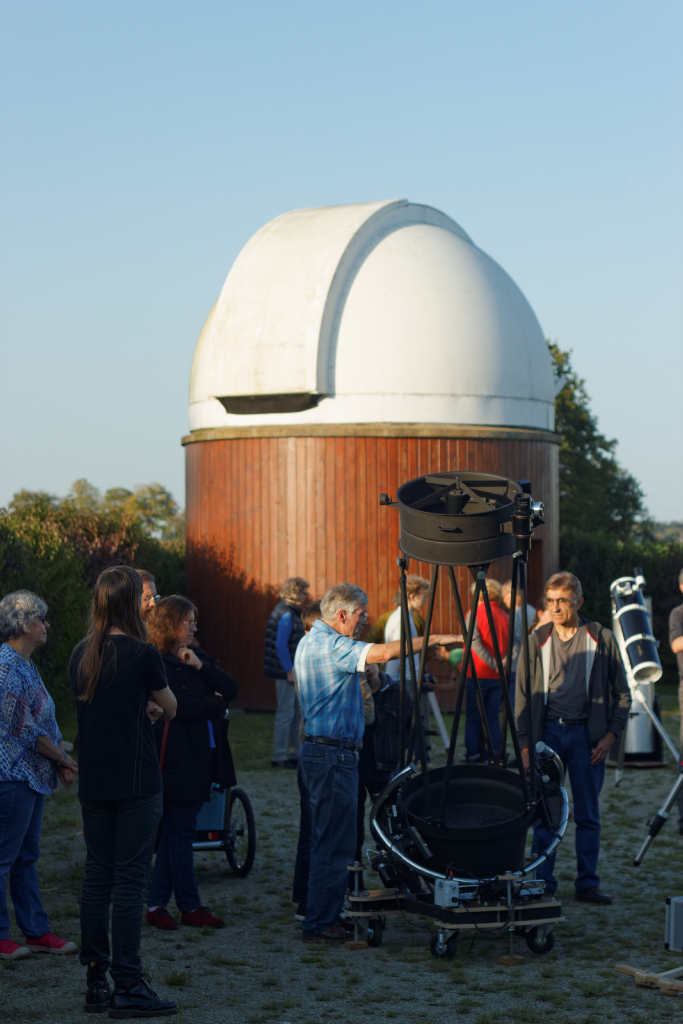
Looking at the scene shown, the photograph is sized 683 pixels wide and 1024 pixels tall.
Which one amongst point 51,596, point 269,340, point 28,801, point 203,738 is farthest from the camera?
point 269,340

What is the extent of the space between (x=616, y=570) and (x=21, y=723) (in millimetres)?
15834

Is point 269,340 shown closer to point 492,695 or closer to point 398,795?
point 492,695

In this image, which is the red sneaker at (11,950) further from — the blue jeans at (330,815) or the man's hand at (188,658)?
the man's hand at (188,658)

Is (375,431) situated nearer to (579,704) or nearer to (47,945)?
(579,704)

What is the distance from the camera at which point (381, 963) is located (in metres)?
5.41

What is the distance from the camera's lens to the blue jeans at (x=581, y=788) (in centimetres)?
639

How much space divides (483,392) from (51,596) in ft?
20.5

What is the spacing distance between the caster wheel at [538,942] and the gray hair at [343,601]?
187cm

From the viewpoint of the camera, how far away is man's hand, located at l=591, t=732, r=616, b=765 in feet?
20.7

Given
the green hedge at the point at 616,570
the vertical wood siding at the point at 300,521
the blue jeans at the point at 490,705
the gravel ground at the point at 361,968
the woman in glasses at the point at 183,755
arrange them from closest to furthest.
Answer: the gravel ground at the point at 361,968 < the woman in glasses at the point at 183,755 < the blue jeans at the point at 490,705 < the vertical wood siding at the point at 300,521 < the green hedge at the point at 616,570

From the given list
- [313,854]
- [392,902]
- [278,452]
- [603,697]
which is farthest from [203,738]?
[278,452]

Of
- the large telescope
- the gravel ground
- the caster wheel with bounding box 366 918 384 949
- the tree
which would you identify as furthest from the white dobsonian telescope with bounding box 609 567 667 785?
the tree

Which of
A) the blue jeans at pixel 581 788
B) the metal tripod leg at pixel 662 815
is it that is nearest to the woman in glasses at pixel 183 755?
the blue jeans at pixel 581 788

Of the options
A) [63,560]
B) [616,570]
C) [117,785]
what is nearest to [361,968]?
[117,785]
